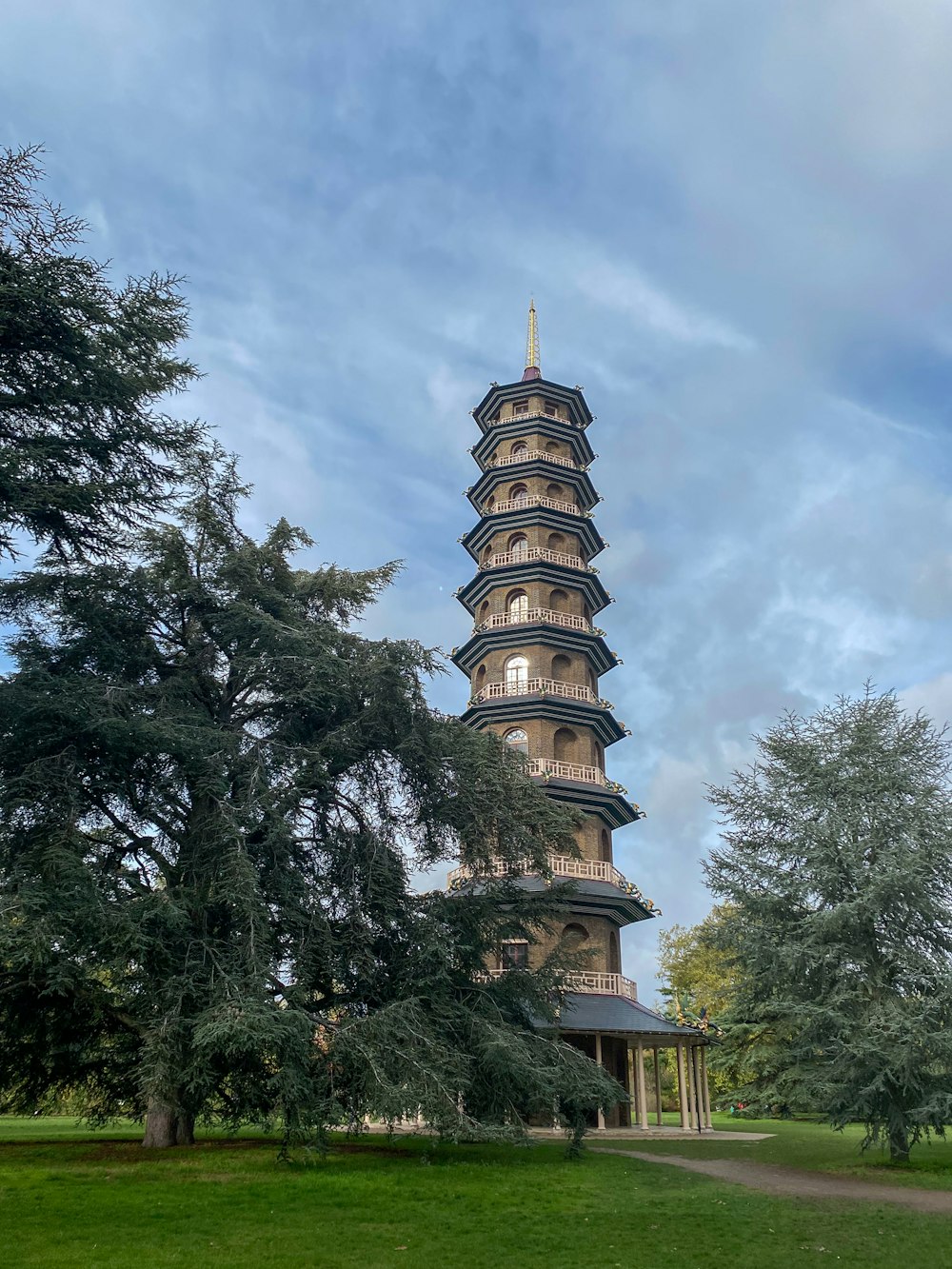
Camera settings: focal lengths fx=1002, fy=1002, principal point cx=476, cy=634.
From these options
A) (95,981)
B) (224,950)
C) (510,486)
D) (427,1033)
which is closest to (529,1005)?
(427,1033)

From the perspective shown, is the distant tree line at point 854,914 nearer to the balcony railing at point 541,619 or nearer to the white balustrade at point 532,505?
the balcony railing at point 541,619

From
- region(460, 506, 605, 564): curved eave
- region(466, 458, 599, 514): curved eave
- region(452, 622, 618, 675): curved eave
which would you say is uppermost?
region(466, 458, 599, 514): curved eave

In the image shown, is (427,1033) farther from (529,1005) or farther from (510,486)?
(510,486)

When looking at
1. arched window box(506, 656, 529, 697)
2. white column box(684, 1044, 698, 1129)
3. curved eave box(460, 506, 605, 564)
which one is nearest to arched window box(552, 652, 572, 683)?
arched window box(506, 656, 529, 697)

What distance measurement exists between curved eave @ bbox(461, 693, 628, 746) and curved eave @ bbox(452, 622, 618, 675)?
2142mm

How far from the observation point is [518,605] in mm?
34375

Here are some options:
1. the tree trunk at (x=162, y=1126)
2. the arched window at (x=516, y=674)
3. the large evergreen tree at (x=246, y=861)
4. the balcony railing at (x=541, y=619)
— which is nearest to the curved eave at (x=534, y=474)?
the balcony railing at (x=541, y=619)

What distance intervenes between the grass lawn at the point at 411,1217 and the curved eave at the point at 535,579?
63.4ft

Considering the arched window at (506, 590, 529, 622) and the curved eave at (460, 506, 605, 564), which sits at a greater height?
the curved eave at (460, 506, 605, 564)

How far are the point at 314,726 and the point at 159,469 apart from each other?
6.84 metres

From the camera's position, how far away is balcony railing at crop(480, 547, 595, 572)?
1355 inches

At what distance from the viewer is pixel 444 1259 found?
10.8 metres

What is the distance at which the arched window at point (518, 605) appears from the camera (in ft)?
111

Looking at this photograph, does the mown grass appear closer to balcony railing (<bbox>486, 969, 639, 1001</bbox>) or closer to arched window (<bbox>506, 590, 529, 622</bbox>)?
balcony railing (<bbox>486, 969, 639, 1001</bbox>)
